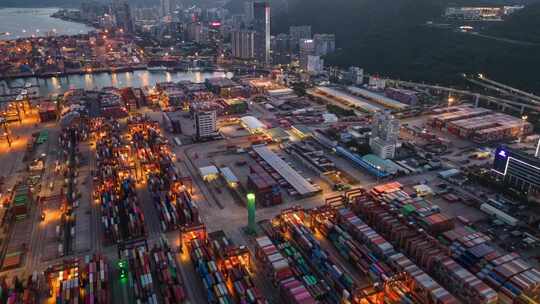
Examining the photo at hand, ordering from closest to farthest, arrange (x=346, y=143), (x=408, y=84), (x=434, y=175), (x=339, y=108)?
(x=434, y=175), (x=346, y=143), (x=339, y=108), (x=408, y=84)

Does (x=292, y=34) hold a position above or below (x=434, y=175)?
above

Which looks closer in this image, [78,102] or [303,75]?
[78,102]

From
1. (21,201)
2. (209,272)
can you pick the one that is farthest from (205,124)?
(209,272)

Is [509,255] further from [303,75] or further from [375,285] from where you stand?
[303,75]

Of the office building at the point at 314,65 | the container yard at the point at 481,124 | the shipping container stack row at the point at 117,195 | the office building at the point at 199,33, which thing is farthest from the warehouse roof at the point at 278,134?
the office building at the point at 199,33

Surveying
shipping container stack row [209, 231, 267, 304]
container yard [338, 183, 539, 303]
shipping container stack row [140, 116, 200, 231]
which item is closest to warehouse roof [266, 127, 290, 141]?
shipping container stack row [140, 116, 200, 231]

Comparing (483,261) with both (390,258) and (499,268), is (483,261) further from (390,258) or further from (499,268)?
(390,258)

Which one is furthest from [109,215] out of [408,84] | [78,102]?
[408,84]
